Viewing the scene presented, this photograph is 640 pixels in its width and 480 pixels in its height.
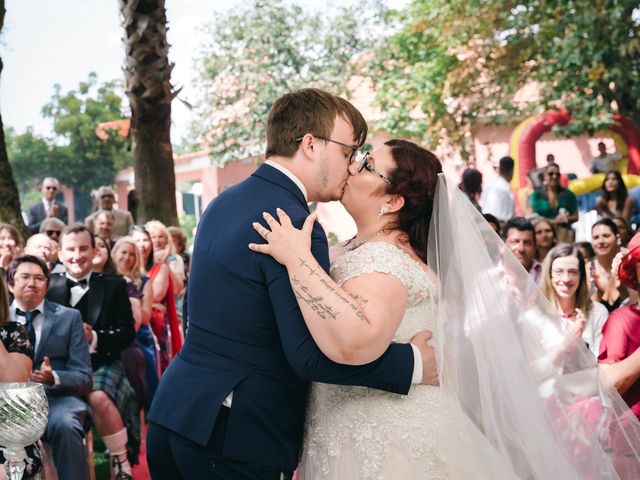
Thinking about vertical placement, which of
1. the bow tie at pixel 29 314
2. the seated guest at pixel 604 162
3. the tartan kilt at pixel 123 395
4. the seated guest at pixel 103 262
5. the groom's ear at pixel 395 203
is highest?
the seated guest at pixel 604 162

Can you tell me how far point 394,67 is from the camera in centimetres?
2791

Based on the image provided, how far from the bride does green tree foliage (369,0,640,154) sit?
42.5ft

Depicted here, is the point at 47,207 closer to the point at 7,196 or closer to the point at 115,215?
the point at 115,215

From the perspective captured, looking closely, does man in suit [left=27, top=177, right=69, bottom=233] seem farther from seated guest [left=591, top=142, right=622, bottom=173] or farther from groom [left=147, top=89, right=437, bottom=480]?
groom [left=147, top=89, right=437, bottom=480]

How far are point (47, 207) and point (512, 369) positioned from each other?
1099cm

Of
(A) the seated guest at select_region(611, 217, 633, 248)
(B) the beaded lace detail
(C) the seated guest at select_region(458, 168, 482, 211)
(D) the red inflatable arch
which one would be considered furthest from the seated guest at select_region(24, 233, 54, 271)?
(D) the red inflatable arch

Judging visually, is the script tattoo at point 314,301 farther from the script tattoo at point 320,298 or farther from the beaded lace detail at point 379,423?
the beaded lace detail at point 379,423

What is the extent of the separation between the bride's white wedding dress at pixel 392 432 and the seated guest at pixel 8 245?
605 centimetres

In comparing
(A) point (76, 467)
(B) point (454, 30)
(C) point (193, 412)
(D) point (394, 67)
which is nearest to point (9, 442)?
(C) point (193, 412)

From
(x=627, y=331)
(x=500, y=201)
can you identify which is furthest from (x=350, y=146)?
(x=500, y=201)

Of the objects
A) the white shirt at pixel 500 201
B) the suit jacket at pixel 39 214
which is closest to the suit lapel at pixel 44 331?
the white shirt at pixel 500 201

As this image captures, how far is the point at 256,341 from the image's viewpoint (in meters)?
2.99

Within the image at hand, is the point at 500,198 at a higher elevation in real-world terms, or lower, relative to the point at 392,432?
higher

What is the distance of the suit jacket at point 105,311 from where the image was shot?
7000 mm
